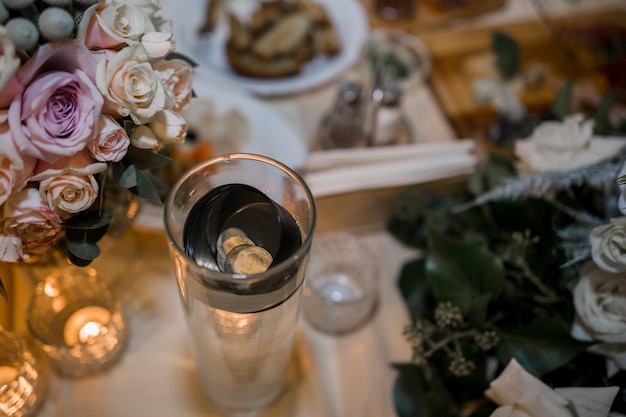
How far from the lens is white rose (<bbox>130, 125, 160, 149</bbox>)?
1.49 ft

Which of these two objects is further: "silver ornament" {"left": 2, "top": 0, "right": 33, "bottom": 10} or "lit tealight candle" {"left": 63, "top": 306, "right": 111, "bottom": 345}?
"lit tealight candle" {"left": 63, "top": 306, "right": 111, "bottom": 345}

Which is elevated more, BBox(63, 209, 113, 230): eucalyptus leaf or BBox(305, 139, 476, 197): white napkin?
BBox(63, 209, 113, 230): eucalyptus leaf

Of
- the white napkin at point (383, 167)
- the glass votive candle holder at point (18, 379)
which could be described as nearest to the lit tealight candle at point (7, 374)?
the glass votive candle holder at point (18, 379)

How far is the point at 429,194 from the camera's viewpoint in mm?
753

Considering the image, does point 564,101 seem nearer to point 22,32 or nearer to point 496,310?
point 496,310

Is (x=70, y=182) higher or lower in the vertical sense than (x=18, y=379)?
higher

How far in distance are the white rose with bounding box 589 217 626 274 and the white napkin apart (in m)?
0.26

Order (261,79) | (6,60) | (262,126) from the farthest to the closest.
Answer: (261,79), (262,126), (6,60)

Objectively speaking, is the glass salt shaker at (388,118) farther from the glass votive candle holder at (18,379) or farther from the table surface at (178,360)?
the glass votive candle holder at (18,379)

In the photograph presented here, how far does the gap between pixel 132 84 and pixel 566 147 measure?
18.3 inches

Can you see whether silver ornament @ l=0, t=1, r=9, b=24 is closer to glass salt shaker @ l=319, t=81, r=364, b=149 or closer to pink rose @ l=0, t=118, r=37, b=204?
pink rose @ l=0, t=118, r=37, b=204

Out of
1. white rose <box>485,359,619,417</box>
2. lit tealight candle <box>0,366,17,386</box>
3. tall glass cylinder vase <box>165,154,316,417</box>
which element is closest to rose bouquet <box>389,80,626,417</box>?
white rose <box>485,359,619,417</box>

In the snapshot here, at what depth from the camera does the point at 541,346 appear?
0.55m

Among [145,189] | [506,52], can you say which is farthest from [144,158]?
[506,52]
